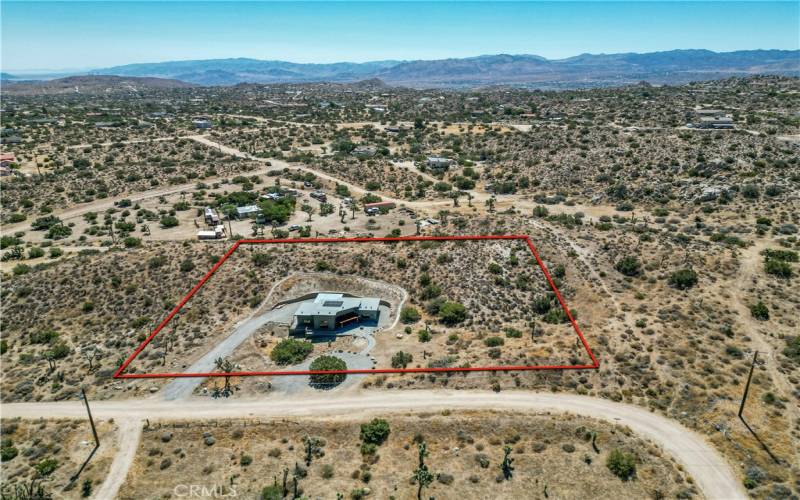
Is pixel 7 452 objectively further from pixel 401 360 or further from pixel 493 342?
pixel 493 342

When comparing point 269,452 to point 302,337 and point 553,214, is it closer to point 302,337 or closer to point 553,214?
point 302,337

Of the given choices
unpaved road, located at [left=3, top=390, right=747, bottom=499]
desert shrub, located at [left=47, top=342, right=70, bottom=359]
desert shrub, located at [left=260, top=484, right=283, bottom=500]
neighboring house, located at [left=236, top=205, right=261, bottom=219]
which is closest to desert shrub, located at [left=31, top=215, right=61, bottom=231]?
neighboring house, located at [left=236, top=205, right=261, bottom=219]

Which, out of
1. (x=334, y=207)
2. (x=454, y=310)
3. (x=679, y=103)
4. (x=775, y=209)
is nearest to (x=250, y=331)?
(x=454, y=310)

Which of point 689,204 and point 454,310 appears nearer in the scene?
point 454,310

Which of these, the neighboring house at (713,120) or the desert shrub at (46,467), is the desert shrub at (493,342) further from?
the neighboring house at (713,120)

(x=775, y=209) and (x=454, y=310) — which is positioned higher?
(x=775, y=209)

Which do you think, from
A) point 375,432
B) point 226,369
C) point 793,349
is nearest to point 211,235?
point 226,369

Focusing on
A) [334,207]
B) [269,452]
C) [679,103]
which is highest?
[679,103]
